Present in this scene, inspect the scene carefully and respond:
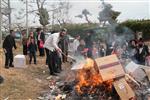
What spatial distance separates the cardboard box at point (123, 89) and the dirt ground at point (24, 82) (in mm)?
2652

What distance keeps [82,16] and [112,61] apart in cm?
4133

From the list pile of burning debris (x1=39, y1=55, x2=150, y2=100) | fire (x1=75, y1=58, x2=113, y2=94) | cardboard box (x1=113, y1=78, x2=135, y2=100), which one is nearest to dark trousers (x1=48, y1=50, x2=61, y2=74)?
pile of burning debris (x1=39, y1=55, x2=150, y2=100)

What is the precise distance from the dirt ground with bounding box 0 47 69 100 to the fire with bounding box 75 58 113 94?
1549 millimetres

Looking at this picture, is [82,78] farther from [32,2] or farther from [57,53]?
[32,2]

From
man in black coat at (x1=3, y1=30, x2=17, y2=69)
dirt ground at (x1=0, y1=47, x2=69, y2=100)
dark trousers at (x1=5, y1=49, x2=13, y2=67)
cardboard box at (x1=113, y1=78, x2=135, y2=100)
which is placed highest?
man in black coat at (x1=3, y1=30, x2=17, y2=69)

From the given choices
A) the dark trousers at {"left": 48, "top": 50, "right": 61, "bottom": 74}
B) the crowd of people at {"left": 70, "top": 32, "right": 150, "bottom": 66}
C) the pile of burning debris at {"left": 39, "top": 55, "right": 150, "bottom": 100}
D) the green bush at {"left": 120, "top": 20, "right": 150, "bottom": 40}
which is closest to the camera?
the pile of burning debris at {"left": 39, "top": 55, "right": 150, "bottom": 100}

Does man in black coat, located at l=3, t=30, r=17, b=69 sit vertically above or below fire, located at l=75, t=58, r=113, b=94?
above

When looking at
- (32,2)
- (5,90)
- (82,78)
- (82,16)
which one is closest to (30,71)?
(5,90)

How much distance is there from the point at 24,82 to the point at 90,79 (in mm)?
3096

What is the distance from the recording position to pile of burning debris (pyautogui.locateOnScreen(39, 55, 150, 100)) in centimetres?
1174

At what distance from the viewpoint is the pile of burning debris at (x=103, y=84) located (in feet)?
38.5

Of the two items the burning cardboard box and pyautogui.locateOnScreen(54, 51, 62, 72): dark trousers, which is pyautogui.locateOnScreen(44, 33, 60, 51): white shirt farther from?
the burning cardboard box

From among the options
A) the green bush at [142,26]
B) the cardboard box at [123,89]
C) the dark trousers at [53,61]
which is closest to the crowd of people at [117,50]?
the dark trousers at [53,61]

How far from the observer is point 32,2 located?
127 ft
